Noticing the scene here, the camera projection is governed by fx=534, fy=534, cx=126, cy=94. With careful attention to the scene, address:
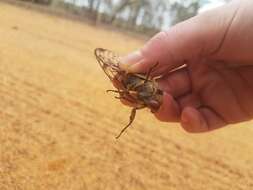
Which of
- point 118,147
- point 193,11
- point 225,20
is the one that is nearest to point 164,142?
point 118,147

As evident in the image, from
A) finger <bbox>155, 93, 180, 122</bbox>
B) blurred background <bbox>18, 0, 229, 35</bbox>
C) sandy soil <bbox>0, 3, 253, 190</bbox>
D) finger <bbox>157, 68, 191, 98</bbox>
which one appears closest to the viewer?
finger <bbox>155, 93, 180, 122</bbox>

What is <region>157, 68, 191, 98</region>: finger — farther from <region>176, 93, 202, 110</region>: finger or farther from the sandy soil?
the sandy soil

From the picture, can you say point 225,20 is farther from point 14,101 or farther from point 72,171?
point 14,101

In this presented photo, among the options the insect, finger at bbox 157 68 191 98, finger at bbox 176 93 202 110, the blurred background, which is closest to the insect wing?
the insect

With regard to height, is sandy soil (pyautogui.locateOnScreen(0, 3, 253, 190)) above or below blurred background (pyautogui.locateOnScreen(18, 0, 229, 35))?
above

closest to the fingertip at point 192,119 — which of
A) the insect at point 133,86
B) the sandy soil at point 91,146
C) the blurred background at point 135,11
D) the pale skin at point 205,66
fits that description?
the pale skin at point 205,66

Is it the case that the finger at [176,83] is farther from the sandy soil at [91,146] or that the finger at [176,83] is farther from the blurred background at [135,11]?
the blurred background at [135,11]

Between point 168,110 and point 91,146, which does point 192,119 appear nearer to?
point 168,110
